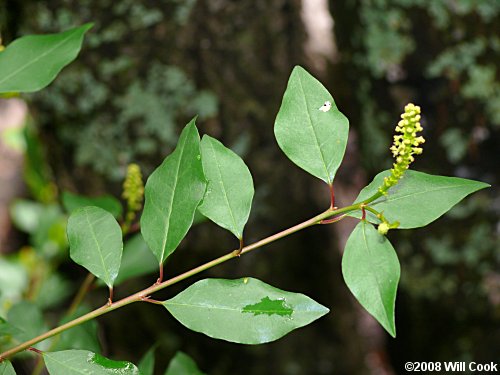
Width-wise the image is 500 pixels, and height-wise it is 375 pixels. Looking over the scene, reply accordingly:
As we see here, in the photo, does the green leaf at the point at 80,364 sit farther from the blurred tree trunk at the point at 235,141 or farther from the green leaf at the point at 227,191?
the blurred tree trunk at the point at 235,141

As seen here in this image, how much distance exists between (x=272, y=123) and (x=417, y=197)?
0.77 metres

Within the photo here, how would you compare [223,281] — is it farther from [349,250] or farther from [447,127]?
[447,127]

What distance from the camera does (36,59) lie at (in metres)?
0.60

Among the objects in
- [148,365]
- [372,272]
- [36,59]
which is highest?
[36,59]

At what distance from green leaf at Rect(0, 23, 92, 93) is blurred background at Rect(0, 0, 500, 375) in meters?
0.48

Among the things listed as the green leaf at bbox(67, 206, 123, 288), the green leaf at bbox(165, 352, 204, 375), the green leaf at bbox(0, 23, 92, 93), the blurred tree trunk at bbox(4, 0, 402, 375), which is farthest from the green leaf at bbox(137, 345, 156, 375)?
the blurred tree trunk at bbox(4, 0, 402, 375)

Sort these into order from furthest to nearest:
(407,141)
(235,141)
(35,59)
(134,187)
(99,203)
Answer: (235,141) < (99,203) < (134,187) < (35,59) < (407,141)

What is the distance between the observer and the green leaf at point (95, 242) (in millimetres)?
528

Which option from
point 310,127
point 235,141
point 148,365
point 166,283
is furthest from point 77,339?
point 235,141

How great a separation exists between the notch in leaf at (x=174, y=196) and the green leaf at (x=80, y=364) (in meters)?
0.09

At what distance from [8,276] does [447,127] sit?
4.56ft

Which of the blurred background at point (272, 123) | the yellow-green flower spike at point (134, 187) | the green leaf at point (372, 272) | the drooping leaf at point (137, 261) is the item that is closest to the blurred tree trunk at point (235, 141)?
the blurred background at point (272, 123)

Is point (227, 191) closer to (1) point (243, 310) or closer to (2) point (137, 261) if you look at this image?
(1) point (243, 310)

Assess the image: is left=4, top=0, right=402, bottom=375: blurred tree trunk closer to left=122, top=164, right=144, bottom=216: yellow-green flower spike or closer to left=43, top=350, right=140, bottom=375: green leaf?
left=122, top=164, right=144, bottom=216: yellow-green flower spike
